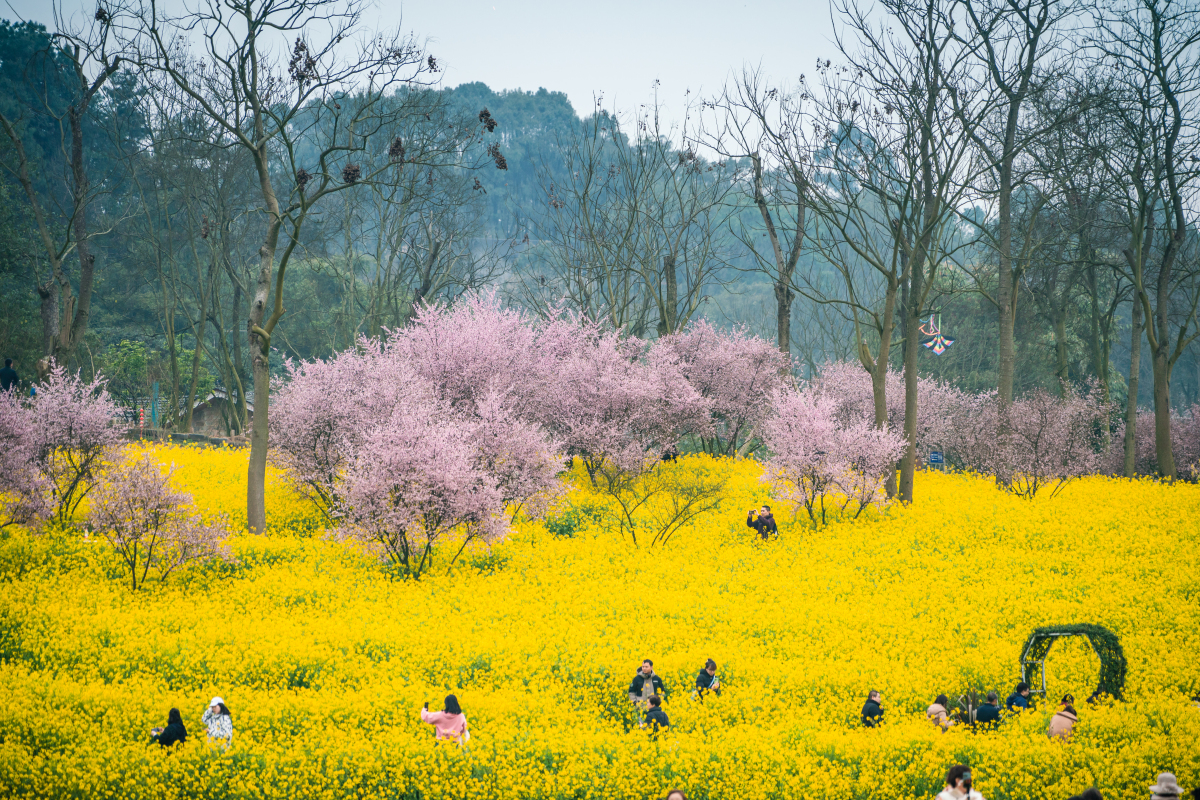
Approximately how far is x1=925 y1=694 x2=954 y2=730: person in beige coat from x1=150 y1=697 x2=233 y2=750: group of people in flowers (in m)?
9.89

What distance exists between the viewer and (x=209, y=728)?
10.1 meters

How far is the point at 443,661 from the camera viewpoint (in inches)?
504

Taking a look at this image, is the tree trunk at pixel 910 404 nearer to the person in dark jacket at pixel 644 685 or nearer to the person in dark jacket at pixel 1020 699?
the person in dark jacket at pixel 1020 699

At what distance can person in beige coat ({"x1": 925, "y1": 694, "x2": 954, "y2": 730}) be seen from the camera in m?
10.7

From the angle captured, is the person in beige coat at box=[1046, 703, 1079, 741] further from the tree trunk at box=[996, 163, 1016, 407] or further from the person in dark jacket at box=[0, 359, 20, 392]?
the person in dark jacket at box=[0, 359, 20, 392]

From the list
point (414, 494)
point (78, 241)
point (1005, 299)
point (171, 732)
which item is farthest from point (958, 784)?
point (78, 241)

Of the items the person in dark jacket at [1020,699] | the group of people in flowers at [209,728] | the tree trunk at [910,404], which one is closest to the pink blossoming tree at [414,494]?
the group of people in flowers at [209,728]

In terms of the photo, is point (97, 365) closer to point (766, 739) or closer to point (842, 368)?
point (842, 368)

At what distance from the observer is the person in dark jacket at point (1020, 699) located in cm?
1095

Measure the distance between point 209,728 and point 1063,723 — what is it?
11637 mm

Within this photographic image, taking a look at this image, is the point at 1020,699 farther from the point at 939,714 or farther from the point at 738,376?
the point at 738,376

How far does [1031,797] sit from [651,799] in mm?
4652

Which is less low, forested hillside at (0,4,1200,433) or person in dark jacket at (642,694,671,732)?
forested hillside at (0,4,1200,433)

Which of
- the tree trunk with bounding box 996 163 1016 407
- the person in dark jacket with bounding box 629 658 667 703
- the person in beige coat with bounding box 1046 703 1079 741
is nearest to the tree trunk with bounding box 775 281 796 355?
the tree trunk with bounding box 996 163 1016 407
